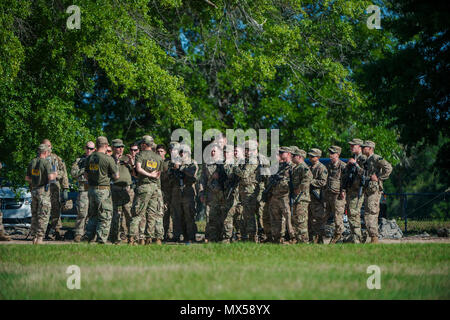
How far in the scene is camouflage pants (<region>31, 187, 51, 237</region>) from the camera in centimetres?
1334

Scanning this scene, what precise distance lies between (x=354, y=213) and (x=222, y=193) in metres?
3.13

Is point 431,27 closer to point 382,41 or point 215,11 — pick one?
point 215,11

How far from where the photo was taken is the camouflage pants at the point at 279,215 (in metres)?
13.5

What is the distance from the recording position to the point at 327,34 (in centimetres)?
2509

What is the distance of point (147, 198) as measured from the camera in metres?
13.2

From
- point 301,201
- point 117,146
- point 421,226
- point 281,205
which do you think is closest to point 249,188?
point 281,205

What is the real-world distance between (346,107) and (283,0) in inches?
214

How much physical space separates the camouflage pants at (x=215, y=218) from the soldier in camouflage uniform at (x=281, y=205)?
4.13 ft

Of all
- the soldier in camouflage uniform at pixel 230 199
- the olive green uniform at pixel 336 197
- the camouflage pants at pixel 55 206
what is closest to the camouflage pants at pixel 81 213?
the camouflage pants at pixel 55 206

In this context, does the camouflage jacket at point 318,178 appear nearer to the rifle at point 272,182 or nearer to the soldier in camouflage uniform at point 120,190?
the rifle at point 272,182

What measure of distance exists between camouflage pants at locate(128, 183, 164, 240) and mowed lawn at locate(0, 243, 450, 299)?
1.20 metres

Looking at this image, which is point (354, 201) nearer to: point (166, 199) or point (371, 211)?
point (371, 211)

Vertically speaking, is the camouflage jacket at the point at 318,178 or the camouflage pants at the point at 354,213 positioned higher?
the camouflage jacket at the point at 318,178

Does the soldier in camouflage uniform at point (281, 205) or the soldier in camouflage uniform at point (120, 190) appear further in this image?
the soldier in camouflage uniform at point (120, 190)
